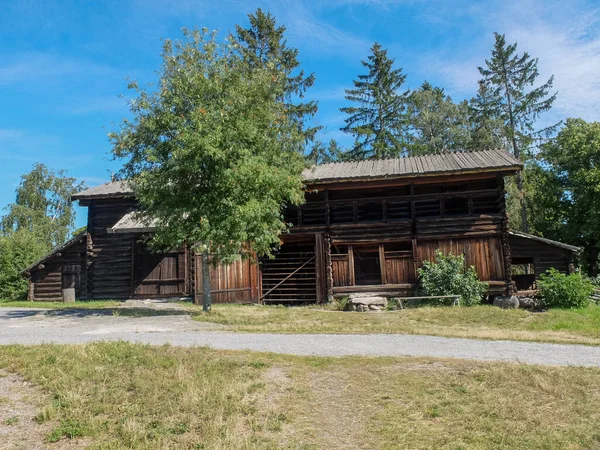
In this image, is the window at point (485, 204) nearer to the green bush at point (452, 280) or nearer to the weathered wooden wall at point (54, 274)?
the green bush at point (452, 280)

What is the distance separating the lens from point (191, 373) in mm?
7309

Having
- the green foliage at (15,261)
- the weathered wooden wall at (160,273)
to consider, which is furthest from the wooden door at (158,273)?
the green foliage at (15,261)

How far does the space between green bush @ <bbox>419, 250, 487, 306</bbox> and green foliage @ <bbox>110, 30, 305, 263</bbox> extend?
24.0ft

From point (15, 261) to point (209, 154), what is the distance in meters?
18.9

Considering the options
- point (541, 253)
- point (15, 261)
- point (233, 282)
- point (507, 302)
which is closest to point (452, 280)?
point (507, 302)

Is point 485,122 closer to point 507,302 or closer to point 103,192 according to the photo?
point 507,302

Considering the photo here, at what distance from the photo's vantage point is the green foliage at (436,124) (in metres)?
40.2

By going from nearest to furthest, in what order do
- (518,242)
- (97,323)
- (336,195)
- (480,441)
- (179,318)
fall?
(480,441) → (97,323) → (179,318) → (336,195) → (518,242)

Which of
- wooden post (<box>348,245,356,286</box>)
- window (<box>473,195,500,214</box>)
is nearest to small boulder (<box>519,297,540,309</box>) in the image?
window (<box>473,195,500,214</box>)

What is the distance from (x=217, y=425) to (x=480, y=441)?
3.29 m

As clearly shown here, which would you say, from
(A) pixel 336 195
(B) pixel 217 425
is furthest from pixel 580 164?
(B) pixel 217 425

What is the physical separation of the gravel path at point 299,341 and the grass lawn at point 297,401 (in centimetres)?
85

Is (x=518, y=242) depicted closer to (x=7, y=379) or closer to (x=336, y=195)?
(x=336, y=195)

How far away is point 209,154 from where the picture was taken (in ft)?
44.7
